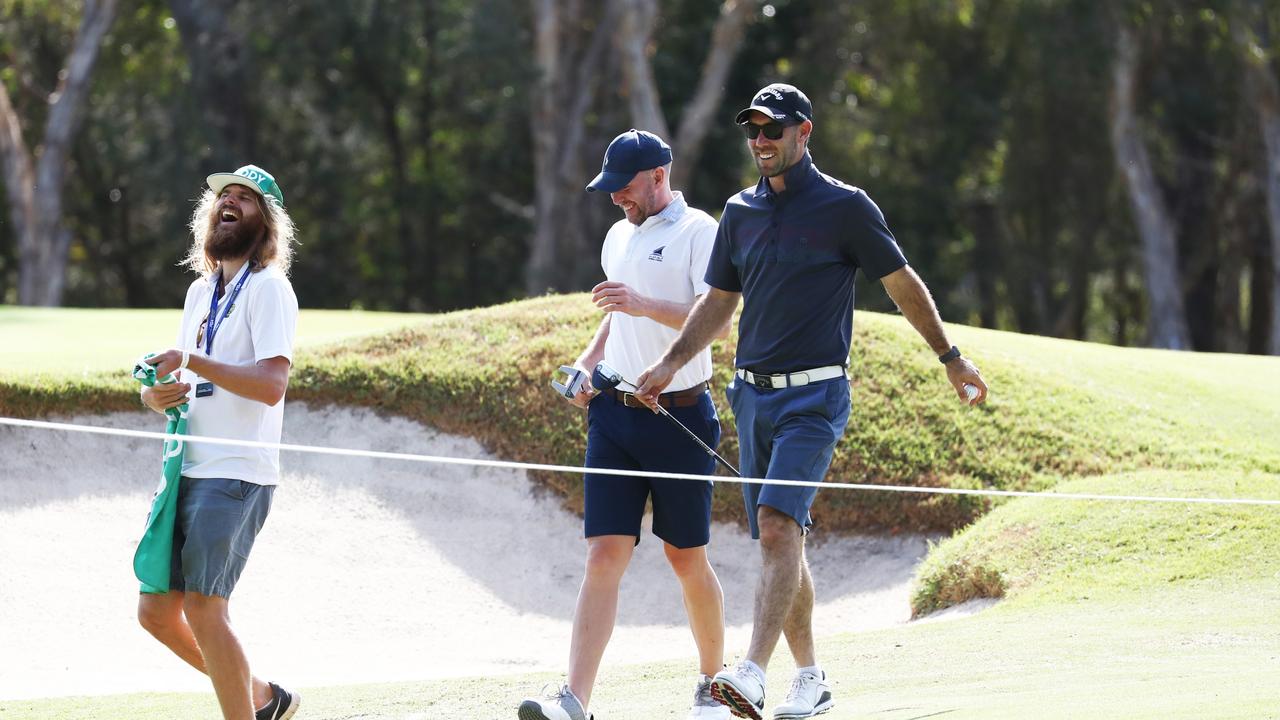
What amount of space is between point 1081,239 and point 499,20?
602 inches

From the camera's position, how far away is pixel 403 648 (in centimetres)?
1021

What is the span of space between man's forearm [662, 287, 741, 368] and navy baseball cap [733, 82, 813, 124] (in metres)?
0.70

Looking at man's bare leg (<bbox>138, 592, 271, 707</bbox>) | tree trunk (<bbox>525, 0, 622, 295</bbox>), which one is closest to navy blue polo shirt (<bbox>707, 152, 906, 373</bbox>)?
man's bare leg (<bbox>138, 592, 271, 707</bbox>)

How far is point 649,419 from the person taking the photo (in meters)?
6.35

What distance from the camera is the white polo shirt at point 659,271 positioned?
21.2 ft

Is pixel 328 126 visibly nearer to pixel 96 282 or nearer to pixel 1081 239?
pixel 96 282

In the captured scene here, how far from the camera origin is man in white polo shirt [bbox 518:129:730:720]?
20.4 ft

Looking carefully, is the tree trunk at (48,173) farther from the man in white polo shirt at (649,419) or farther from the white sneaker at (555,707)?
the white sneaker at (555,707)

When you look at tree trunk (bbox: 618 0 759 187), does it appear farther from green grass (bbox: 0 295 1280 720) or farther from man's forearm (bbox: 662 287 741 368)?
man's forearm (bbox: 662 287 741 368)

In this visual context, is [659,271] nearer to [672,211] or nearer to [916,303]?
[672,211]

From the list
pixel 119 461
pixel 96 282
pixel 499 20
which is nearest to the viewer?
pixel 119 461

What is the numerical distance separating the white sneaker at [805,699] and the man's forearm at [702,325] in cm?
132

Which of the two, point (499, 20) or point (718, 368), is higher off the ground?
point (499, 20)

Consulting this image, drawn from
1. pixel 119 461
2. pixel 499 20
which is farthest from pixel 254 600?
pixel 499 20
